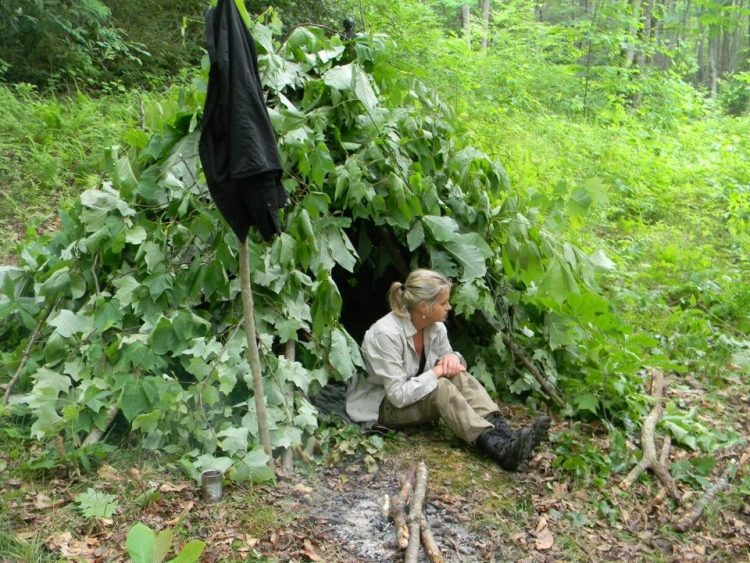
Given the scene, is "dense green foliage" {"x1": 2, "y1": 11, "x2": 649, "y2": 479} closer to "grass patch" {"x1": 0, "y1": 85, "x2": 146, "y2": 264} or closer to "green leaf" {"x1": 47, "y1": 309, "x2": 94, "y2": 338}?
"green leaf" {"x1": 47, "y1": 309, "x2": 94, "y2": 338}

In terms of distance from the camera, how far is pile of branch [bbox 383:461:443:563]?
3.15 m

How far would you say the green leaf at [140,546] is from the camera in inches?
70.4

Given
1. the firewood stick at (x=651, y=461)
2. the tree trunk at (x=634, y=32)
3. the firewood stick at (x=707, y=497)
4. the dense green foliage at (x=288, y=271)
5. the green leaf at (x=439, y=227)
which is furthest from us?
the tree trunk at (x=634, y=32)

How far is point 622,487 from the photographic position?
13.4ft

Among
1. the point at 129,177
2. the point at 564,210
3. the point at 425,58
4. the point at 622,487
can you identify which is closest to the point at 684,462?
the point at 622,487

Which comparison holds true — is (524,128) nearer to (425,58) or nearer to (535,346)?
(425,58)

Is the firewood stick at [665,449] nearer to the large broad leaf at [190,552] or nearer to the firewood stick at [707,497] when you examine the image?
the firewood stick at [707,497]

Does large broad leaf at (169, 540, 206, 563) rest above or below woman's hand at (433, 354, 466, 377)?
above

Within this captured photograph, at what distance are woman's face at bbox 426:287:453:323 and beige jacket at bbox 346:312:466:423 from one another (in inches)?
6.3

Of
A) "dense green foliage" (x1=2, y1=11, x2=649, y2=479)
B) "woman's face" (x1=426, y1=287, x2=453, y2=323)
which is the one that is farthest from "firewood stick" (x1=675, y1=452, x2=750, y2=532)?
"woman's face" (x1=426, y1=287, x2=453, y2=323)

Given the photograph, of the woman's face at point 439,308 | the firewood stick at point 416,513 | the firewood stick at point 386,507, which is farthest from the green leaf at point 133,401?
the woman's face at point 439,308

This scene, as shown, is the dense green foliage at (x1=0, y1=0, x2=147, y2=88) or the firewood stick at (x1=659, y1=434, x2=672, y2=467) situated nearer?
the firewood stick at (x1=659, y1=434, x2=672, y2=467)

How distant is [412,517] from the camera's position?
3354mm

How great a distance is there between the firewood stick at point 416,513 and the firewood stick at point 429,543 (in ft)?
0.11
